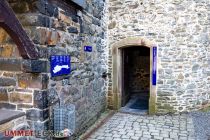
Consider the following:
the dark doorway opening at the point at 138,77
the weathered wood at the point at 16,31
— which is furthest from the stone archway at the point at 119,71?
the weathered wood at the point at 16,31

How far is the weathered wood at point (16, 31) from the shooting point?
2.98m

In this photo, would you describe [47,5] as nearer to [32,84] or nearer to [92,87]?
[32,84]

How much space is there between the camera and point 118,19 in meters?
6.89

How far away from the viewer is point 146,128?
5.54 metres

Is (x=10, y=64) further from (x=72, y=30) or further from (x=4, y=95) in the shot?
(x=72, y=30)

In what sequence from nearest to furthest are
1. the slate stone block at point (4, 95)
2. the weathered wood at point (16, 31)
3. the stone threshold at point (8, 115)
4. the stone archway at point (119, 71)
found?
the weathered wood at point (16, 31)
the stone threshold at point (8, 115)
the slate stone block at point (4, 95)
the stone archway at point (119, 71)

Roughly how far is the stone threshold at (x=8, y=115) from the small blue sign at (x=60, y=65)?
74cm

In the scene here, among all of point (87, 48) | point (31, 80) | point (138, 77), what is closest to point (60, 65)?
point (31, 80)

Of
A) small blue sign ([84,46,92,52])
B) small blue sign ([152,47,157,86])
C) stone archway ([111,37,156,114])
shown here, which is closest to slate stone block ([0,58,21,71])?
small blue sign ([84,46,92,52])

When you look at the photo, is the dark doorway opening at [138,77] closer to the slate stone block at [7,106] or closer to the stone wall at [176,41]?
the stone wall at [176,41]

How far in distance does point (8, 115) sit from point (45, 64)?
856mm

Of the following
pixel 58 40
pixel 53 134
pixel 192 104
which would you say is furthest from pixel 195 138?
pixel 58 40

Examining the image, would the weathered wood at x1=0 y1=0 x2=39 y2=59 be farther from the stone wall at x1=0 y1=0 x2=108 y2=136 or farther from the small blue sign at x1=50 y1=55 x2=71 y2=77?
the small blue sign at x1=50 y1=55 x2=71 y2=77

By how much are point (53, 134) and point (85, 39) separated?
87.6 inches
